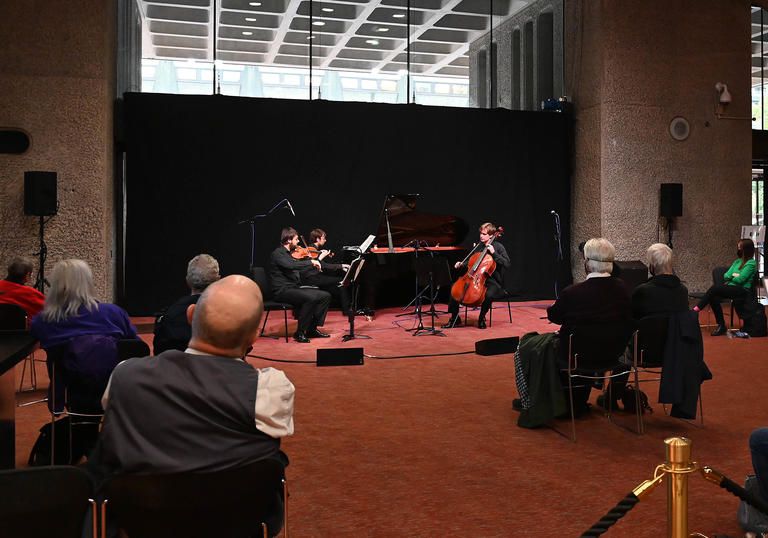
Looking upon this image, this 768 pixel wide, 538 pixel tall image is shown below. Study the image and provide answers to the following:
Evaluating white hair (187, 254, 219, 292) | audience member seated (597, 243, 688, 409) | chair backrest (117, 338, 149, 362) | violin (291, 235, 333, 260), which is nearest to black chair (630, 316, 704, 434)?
audience member seated (597, 243, 688, 409)

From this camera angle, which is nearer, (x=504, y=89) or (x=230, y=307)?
(x=230, y=307)

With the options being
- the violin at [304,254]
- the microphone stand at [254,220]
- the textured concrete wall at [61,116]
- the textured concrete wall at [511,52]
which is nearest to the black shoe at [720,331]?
the violin at [304,254]

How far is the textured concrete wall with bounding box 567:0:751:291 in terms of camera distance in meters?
10.5

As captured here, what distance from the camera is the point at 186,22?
9.72 m

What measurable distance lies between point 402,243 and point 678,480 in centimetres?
773

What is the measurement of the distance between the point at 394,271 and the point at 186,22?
433cm

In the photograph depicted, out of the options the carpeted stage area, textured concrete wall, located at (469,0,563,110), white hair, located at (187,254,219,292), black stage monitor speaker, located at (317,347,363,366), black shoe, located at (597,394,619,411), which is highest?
textured concrete wall, located at (469,0,563,110)

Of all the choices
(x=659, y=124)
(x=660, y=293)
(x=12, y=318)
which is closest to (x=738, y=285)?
(x=659, y=124)

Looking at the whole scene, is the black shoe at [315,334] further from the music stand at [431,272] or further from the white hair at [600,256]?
the white hair at [600,256]

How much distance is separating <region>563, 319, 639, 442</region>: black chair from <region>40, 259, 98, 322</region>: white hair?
260 centimetres

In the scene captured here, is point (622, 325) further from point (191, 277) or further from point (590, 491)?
point (191, 277)

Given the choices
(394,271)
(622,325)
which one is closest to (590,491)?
(622,325)

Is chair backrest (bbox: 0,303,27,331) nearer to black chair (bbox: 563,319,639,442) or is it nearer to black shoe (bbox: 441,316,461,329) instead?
black chair (bbox: 563,319,639,442)

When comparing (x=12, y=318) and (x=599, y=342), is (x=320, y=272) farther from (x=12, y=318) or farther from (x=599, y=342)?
(x=12, y=318)
